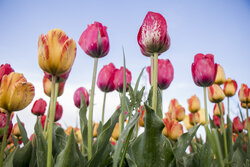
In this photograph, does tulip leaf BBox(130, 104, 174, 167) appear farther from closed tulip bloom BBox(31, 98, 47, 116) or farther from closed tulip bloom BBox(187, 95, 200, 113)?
closed tulip bloom BBox(187, 95, 200, 113)

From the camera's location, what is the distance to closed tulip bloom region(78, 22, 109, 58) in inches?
39.3

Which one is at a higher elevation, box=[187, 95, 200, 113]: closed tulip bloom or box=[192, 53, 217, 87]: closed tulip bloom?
box=[192, 53, 217, 87]: closed tulip bloom

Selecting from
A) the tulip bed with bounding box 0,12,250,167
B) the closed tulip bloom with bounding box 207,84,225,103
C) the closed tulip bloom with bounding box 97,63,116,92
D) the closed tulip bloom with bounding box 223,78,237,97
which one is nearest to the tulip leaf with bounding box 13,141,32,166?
the tulip bed with bounding box 0,12,250,167

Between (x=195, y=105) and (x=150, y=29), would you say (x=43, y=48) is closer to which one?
(x=150, y=29)

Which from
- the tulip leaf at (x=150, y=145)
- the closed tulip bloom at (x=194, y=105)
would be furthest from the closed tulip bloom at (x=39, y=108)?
the closed tulip bloom at (x=194, y=105)

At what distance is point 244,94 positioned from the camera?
2111 millimetres

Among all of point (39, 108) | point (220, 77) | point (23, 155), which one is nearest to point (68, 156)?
point (23, 155)

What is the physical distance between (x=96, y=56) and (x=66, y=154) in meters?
0.47

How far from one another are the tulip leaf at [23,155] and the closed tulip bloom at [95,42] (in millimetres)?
470

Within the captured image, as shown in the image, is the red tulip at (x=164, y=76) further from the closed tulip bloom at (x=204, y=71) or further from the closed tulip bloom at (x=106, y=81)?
the closed tulip bloom at (x=106, y=81)

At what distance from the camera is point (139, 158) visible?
2.37 feet

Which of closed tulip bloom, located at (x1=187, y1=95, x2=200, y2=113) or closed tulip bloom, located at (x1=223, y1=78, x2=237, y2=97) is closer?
closed tulip bloom, located at (x1=223, y1=78, x2=237, y2=97)

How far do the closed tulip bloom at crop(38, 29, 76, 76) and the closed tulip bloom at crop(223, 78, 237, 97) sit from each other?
1829 mm

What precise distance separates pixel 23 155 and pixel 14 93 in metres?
0.33
